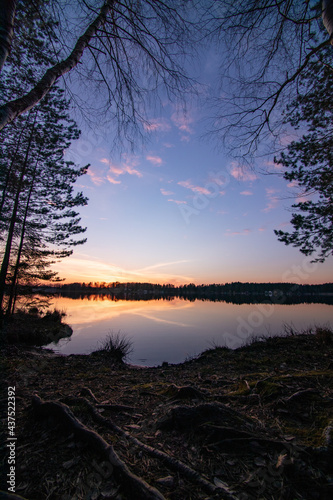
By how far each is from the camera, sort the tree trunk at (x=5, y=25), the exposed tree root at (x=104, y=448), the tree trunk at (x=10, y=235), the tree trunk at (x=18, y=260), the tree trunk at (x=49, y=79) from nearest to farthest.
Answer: the exposed tree root at (x=104, y=448) → the tree trunk at (x=5, y=25) → the tree trunk at (x=49, y=79) → the tree trunk at (x=10, y=235) → the tree trunk at (x=18, y=260)

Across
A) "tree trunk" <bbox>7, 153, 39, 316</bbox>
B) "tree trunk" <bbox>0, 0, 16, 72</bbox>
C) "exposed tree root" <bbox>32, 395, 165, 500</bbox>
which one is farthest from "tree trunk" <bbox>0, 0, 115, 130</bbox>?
"tree trunk" <bbox>7, 153, 39, 316</bbox>

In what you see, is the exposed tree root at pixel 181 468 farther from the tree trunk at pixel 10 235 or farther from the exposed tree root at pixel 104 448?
the tree trunk at pixel 10 235

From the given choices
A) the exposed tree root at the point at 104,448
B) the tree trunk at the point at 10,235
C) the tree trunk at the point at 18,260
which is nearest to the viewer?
the exposed tree root at the point at 104,448

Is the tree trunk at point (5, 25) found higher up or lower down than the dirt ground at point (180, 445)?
higher up

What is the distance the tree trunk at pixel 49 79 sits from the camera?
2439 millimetres

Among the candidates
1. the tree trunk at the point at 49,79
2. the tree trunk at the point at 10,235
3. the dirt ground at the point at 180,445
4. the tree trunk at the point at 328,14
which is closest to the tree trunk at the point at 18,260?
the tree trunk at the point at 10,235

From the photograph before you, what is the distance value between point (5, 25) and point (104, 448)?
Answer: 450 cm

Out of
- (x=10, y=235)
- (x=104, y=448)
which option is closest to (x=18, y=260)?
(x=10, y=235)

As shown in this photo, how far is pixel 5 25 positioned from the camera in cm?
219

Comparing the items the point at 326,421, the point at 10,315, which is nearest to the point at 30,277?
the point at 10,315

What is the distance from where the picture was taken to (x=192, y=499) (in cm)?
160

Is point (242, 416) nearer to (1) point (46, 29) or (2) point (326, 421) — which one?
(2) point (326, 421)

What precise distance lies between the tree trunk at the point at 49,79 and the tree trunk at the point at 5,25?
427 millimetres

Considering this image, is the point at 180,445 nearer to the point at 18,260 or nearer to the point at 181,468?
the point at 181,468
